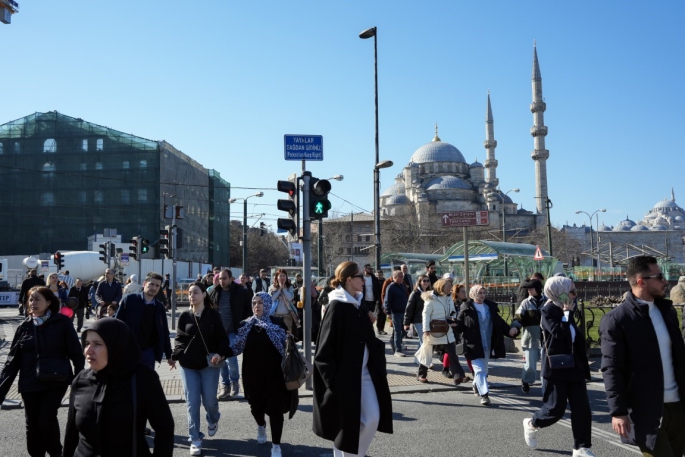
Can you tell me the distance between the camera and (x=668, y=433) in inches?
165

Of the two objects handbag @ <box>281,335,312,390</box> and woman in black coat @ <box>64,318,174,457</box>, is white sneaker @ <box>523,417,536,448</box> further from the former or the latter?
woman in black coat @ <box>64,318,174,457</box>

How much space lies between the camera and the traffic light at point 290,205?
974 cm

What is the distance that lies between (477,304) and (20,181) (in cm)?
5386

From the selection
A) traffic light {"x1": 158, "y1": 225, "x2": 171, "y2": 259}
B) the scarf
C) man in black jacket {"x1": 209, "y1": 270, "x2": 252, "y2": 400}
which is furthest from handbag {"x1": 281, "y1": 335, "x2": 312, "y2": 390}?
traffic light {"x1": 158, "y1": 225, "x2": 171, "y2": 259}

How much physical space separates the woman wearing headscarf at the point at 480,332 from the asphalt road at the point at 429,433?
43cm

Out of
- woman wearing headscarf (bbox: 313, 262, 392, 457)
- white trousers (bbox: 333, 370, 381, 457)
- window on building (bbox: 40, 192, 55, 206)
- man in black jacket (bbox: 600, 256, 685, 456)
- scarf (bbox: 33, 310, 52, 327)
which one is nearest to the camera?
man in black jacket (bbox: 600, 256, 685, 456)

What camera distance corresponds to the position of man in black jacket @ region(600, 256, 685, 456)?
409cm

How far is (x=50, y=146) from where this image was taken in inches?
2125

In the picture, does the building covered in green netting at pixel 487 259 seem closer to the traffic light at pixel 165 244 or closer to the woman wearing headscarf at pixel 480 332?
the traffic light at pixel 165 244

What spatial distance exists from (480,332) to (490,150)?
10493cm

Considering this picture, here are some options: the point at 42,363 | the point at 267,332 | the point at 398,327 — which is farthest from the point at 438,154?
the point at 42,363

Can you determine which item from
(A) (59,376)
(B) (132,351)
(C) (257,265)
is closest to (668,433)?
(B) (132,351)

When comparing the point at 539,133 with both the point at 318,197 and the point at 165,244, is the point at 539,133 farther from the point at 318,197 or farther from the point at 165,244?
the point at 318,197

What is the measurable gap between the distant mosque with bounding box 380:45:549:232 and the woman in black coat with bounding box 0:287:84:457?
8754 centimetres
